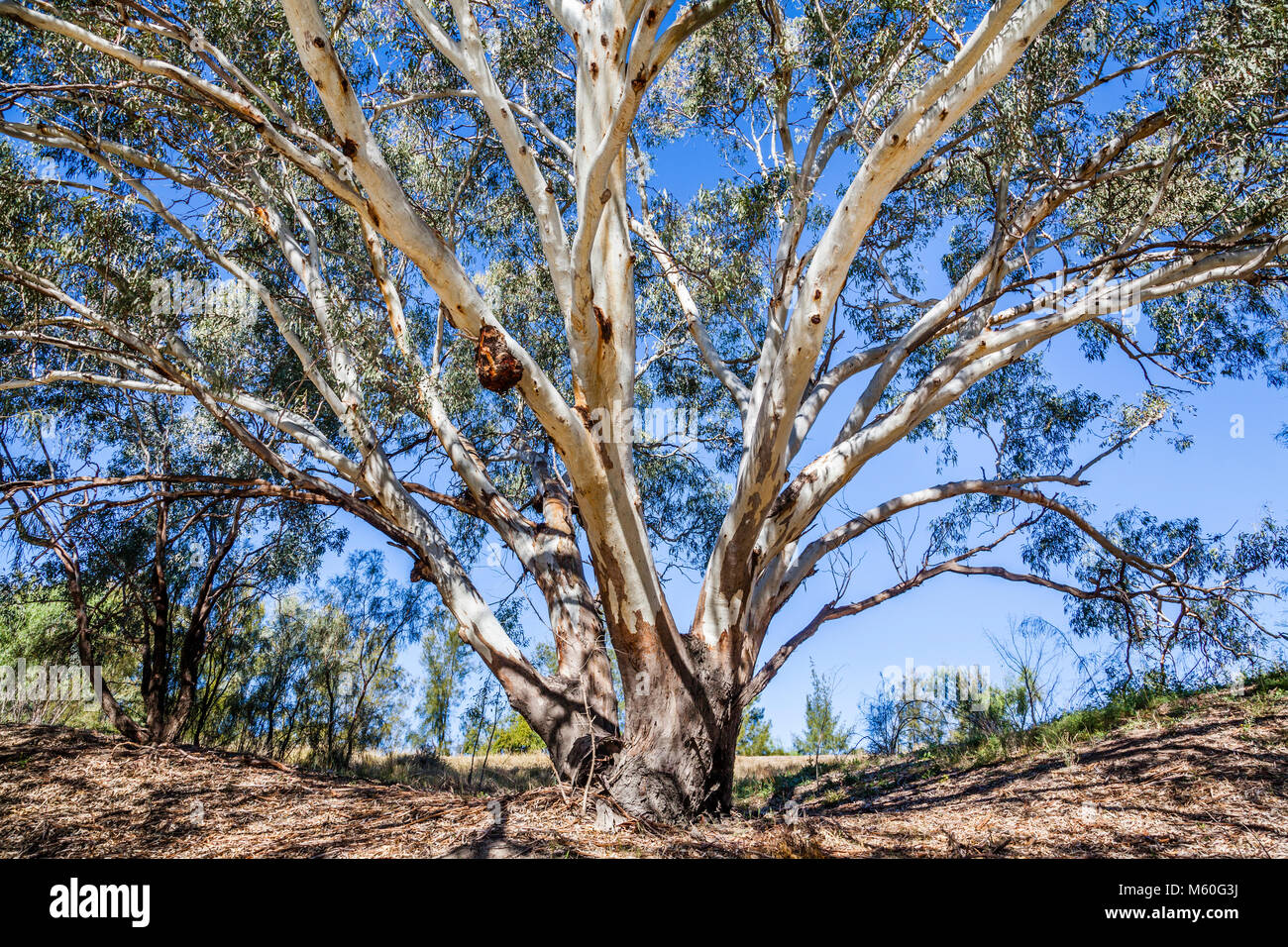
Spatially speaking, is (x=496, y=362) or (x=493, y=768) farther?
(x=493, y=768)

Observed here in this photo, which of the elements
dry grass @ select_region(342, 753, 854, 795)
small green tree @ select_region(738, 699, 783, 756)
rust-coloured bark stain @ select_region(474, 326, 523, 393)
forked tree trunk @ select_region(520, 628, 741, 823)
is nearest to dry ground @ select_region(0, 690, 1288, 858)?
forked tree trunk @ select_region(520, 628, 741, 823)

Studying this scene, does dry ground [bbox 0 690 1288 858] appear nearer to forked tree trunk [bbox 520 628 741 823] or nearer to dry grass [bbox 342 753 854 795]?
forked tree trunk [bbox 520 628 741 823]

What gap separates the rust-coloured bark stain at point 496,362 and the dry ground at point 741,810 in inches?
72.5

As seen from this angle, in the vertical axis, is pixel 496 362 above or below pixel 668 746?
above

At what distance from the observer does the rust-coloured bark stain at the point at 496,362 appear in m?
3.34

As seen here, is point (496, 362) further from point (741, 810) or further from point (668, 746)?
point (741, 810)

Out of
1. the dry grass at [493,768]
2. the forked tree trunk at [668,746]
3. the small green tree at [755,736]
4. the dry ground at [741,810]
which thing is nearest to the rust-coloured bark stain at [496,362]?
the forked tree trunk at [668,746]

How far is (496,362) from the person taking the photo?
334 cm

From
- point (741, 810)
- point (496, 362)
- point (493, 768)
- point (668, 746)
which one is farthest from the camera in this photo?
point (493, 768)

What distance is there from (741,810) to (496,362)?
135 inches

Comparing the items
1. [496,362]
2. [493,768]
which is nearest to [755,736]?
[493,768]

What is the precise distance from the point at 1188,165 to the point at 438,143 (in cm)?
609

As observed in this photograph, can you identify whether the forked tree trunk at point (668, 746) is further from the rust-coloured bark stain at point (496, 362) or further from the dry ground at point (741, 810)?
the rust-coloured bark stain at point (496, 362)
